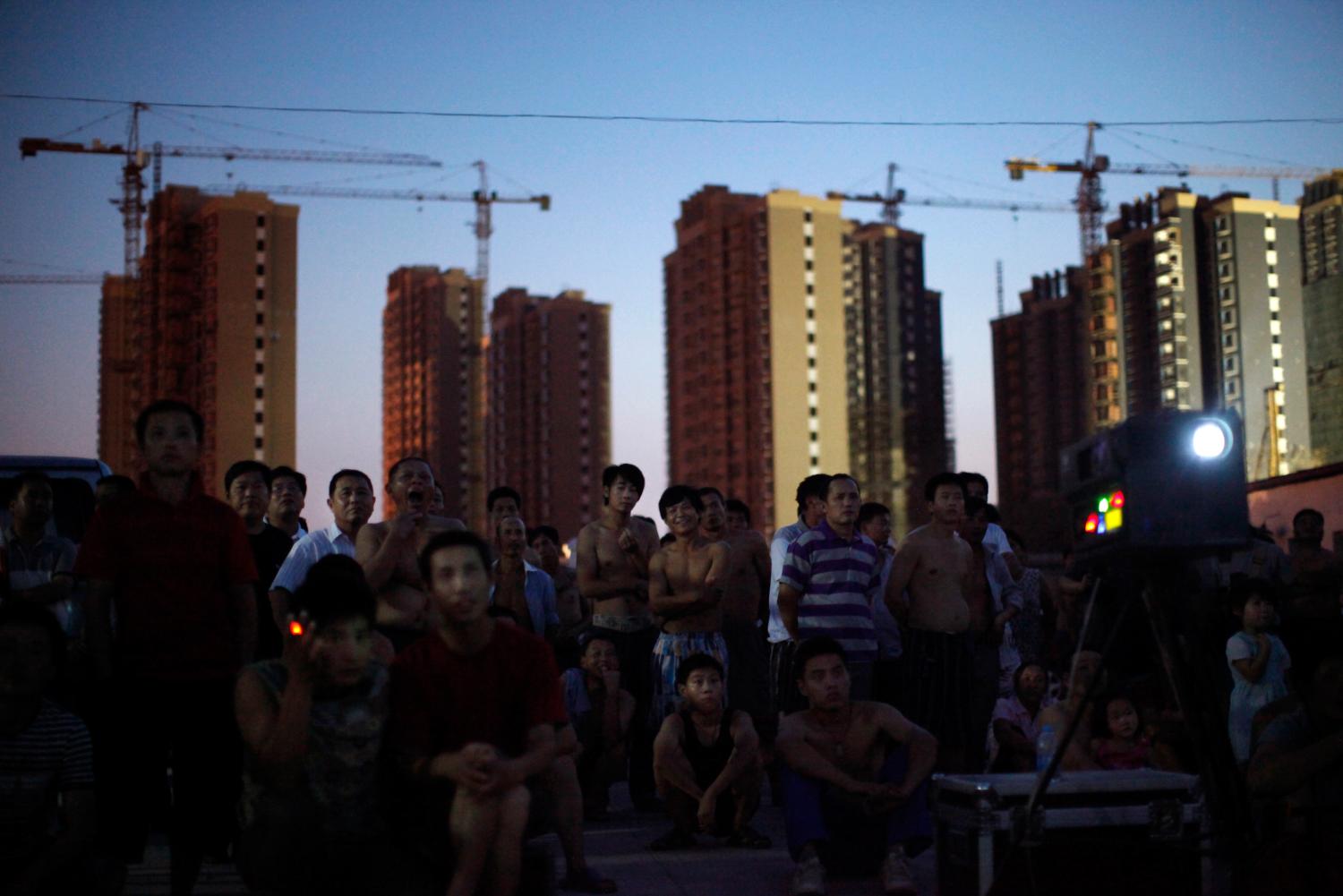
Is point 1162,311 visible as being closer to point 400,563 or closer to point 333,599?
point 400,563

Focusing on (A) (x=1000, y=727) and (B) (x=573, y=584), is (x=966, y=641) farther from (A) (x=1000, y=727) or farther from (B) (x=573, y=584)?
(B) (x=573, y=584)

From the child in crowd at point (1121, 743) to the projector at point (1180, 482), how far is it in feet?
9.56

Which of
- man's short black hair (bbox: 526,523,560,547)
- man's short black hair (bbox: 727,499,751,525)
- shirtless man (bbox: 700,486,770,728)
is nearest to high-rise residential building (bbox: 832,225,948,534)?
man's short black hair (bbox: 526,523,560,547)

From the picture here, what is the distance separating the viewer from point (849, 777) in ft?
19.9

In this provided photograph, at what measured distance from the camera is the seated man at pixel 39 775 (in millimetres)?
4719

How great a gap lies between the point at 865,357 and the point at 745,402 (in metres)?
13.1

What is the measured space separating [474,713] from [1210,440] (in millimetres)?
2468

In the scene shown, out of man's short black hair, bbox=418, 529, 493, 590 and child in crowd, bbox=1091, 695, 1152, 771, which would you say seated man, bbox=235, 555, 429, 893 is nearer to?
man's short black hair, bbox=418, 529, 493, 590

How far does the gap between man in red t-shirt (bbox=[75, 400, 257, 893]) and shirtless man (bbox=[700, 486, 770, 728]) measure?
3.67m

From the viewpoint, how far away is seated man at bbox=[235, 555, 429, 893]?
438 centimetres

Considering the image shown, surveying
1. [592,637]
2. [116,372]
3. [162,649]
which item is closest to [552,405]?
[116,372]

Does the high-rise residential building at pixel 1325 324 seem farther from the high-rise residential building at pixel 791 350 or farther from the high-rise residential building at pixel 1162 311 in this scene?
the high-rise residential building at pixel 791 350

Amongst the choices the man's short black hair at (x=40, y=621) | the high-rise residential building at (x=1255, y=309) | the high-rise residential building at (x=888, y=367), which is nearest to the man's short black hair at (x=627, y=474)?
the man's short black hair at (x=40, y=621)

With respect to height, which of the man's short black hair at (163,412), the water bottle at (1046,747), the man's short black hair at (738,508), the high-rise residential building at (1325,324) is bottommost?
the water bottle at (1046,747)
